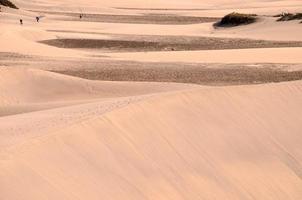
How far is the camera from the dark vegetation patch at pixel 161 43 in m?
30.9

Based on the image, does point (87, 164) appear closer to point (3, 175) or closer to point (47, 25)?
point (3, 175)

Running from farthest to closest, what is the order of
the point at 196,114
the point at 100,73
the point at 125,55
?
the point at 125,55
the point at 100,73
the point at 196,114

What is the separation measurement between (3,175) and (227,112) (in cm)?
551

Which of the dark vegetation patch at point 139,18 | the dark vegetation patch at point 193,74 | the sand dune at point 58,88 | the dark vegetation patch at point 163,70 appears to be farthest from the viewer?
the dark vegetation patch at point 139,18

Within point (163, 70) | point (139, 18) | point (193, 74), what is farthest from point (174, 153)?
point (139, 18)

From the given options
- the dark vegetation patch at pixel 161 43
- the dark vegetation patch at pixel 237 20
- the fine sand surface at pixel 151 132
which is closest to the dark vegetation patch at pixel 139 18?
the dark vegetation patch at pixel 237 20

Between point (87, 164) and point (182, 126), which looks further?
point (182, 126)

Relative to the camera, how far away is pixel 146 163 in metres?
10.6

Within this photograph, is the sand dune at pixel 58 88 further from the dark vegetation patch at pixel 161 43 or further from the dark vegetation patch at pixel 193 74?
the dark vegetation patch at pixel 161 43

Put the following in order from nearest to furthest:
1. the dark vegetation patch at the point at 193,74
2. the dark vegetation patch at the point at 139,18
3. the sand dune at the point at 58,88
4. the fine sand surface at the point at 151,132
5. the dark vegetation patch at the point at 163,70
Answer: the fine sand surface at the point at 151,132 < the sand dune at the point at 58,88 < the dark vegetation patch at the point at 193,74 < the dark vegetation patch at the point at 163,70 < the dark vegetation patch at the point at 139,18

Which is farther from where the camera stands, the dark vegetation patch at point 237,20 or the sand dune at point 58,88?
the dark vegetation patch at point 237,20

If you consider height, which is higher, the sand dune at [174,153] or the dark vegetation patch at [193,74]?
the sand dune at [174,153]

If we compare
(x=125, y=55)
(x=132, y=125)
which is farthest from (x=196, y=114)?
(x=125, y=55)

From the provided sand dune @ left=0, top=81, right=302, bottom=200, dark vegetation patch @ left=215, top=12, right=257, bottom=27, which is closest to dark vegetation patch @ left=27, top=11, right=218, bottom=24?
dark vegetation patch @ left=215, top=12, right=257, bottom=27
